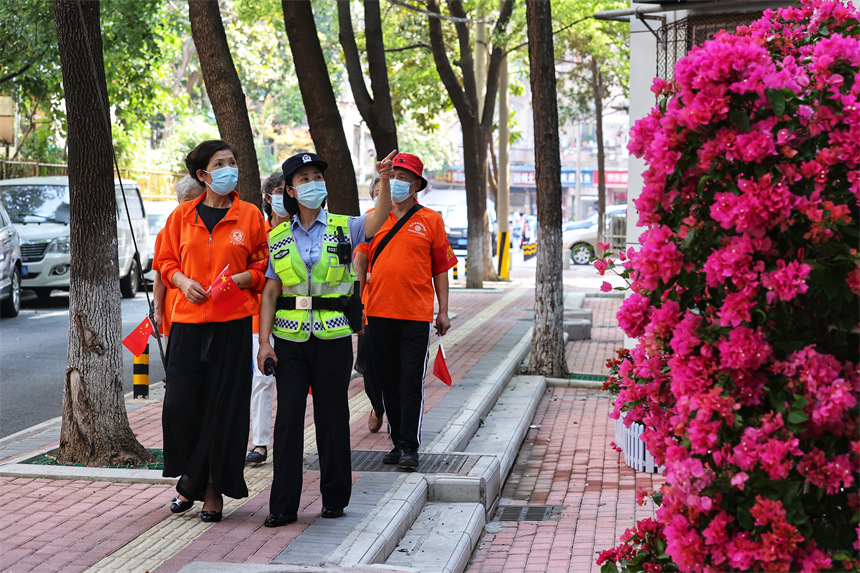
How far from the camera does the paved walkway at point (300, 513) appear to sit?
493cm

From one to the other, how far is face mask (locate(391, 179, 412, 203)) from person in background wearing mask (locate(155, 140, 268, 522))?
4.69 feet

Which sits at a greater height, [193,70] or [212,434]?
[193,70]

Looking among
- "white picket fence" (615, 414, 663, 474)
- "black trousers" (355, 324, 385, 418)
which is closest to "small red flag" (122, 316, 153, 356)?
"black trousers" (355, 324, 385, 418)

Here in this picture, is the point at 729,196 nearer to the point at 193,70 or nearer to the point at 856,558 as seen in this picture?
the point at 856,558

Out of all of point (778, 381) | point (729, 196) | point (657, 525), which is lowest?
point (657, 525)

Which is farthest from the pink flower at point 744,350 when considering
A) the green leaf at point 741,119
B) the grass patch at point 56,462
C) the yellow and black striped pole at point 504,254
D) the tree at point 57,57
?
the yellow and black striped pole at point 504,254

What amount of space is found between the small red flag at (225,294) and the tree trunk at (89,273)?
5.79 feet

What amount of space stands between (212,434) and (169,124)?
45.3 meters

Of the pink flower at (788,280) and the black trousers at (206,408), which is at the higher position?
the pink flower at (788,280)

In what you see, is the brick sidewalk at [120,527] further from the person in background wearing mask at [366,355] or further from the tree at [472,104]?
the tree at [472,104]

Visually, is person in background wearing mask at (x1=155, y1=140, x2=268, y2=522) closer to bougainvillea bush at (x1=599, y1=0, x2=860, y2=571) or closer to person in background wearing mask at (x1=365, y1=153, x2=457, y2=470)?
person in background wearing mask at (x1=365, y1=153, x2=457, y2=470)

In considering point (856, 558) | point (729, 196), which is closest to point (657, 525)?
point (856, 558)

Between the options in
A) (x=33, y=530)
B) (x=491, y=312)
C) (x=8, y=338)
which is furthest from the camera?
(x=491, y=312)

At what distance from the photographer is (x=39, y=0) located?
19500 mm
